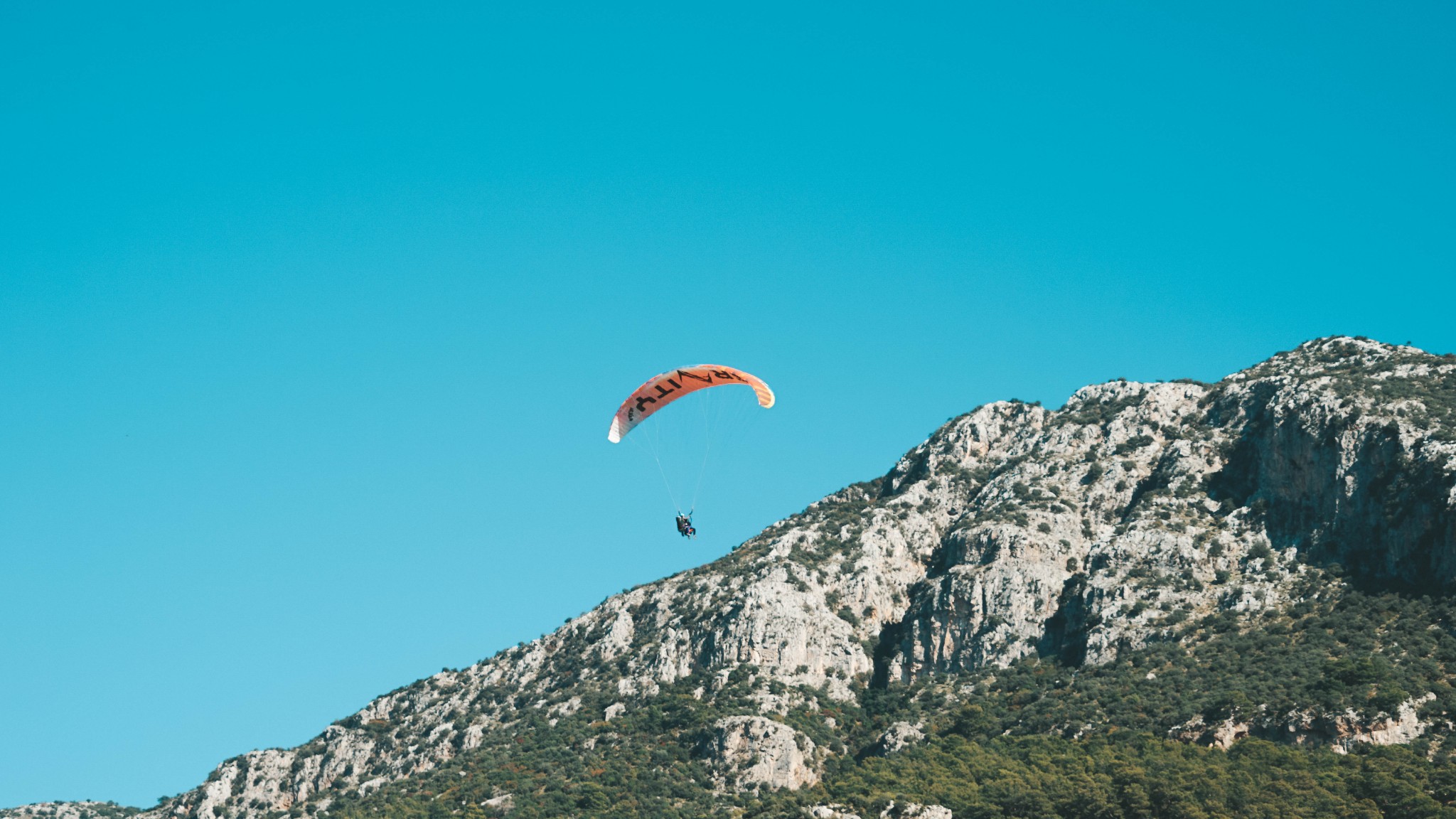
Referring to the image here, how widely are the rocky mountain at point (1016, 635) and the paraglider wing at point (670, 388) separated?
2810cm

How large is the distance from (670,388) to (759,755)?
31.4 m

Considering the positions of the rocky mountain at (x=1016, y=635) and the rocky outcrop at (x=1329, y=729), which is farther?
the rocky mountain at (x=1016, y=635)

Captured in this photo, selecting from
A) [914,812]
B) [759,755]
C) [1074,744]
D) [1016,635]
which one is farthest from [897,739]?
[1016,635]

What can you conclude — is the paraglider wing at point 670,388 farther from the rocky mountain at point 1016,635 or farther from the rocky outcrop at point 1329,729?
the rocky outcrop at point 1329,729

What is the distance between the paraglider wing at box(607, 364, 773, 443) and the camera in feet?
291

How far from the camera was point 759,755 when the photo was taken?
108 metres

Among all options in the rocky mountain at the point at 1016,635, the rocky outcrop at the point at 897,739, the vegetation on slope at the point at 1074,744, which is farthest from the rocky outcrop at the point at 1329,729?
the rocky outcrop at the point at 897,739

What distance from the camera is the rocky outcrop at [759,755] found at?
10719 cm

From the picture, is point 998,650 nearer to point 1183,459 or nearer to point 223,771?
point 1183,459

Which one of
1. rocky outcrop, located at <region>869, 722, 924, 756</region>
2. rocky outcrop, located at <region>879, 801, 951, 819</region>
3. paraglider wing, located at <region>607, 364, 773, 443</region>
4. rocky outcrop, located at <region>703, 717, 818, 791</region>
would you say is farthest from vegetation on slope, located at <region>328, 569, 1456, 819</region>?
paraglider wing, located at <region>607, 364, 773, 443</region>

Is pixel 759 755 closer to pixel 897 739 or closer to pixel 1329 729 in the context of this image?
pixel 897 739

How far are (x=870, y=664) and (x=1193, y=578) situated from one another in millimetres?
26514

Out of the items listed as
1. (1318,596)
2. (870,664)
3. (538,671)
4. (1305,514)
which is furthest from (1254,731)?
(538,671)

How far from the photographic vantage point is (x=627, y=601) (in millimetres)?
138500
